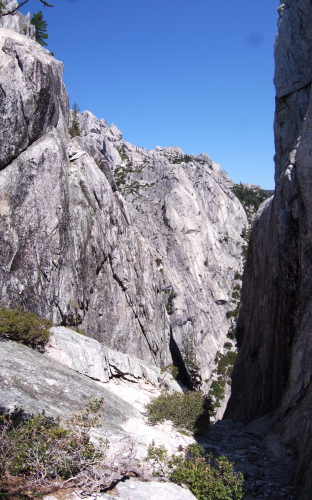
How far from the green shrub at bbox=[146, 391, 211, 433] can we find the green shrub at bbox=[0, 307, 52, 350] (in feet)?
19.9

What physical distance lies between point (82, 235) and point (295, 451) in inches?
796

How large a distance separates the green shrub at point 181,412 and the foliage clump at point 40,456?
8.34 m

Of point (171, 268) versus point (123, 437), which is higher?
point (171, 268)

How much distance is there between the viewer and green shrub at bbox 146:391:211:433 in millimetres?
16375

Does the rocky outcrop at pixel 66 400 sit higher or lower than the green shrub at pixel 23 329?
lower

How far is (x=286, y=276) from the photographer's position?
19.9 meters

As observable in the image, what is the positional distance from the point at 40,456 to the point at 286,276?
52.4 feet

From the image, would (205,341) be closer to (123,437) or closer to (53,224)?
(53,224)

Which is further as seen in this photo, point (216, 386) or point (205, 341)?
point (205, 341)

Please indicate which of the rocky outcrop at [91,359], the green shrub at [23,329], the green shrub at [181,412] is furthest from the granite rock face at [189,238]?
the green shrub at [23,329]

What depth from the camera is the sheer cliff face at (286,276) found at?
1505 centimetres

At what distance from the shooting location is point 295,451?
40.7 feet

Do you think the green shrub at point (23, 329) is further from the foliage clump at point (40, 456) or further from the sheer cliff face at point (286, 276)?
the sheer cliff face at point (286, 276)

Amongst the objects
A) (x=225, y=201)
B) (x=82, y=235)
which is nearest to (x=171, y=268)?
(x=225, y=201)
